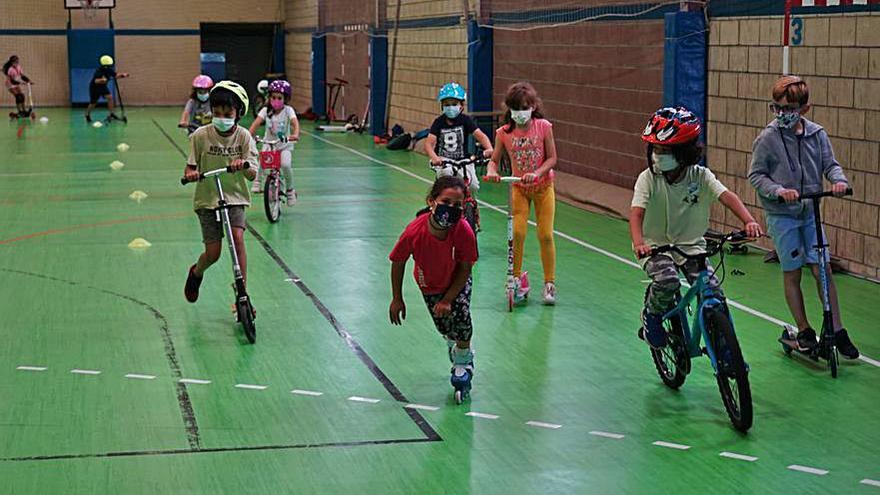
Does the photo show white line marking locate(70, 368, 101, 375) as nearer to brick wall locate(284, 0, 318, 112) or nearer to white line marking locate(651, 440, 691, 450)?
white line marking locate(651, 440, 691, 450)

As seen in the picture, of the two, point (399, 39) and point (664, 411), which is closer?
point (664, 411)

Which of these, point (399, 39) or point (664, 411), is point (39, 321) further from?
point (399, 39)

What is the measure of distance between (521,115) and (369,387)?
3209 mm

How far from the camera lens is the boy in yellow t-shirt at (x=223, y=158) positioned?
936 centimetres

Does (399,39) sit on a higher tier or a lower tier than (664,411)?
higher

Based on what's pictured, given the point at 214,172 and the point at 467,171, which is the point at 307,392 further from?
the point at 467,171

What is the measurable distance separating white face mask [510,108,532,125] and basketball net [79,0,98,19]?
1260 inches

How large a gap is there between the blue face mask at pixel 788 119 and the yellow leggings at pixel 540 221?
2.33 m

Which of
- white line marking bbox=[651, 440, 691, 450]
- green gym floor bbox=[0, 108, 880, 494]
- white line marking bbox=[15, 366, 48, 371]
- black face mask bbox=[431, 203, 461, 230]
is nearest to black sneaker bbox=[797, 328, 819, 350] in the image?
green gym floor bbox=[0, 108, 880, 494]

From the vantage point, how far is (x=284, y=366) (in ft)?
27.6

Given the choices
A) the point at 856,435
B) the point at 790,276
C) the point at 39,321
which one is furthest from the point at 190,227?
the point at 856,435

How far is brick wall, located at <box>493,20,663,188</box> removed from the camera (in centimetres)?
1664

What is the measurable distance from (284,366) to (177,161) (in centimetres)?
1502

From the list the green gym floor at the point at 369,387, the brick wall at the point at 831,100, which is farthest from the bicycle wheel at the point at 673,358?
the brick wall at the point at 831,100
